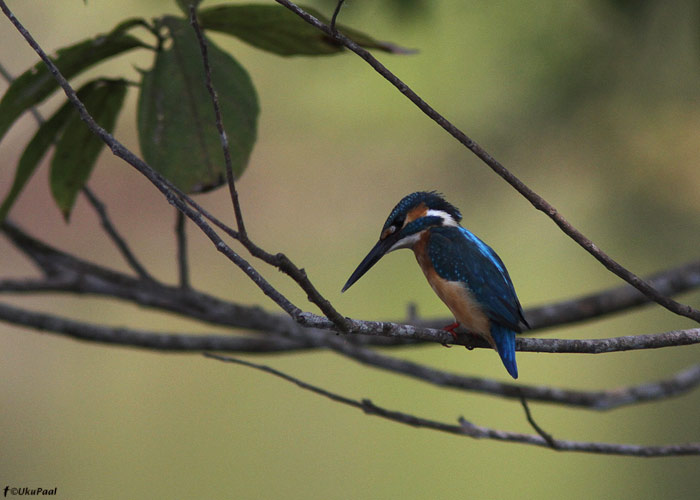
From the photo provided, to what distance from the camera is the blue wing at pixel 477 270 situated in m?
0.94

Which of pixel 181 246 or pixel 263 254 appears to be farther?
pixel 181 246

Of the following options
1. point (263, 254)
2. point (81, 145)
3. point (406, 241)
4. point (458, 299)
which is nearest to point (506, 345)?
point (458, 299)

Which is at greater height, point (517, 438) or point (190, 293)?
point (190, 293)

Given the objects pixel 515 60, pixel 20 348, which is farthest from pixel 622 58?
pixel 20 348

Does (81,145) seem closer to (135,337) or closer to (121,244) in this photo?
(121,244)

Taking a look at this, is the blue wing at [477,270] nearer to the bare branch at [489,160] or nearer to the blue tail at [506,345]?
the blue tail at [506,345]

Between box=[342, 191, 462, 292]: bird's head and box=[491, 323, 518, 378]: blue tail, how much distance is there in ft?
0.57

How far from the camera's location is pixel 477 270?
100 centimetres

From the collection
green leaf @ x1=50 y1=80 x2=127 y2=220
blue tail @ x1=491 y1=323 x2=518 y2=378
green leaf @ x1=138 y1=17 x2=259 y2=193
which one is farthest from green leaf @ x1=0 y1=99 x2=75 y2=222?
blue tail @ x1=491 y1=323 x2=518 y2=378

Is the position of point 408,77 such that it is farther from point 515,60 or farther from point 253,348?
point 253,348

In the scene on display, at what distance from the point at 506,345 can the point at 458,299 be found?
10 cm

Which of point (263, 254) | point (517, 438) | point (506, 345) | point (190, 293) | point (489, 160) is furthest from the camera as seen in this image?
point (190, 293)

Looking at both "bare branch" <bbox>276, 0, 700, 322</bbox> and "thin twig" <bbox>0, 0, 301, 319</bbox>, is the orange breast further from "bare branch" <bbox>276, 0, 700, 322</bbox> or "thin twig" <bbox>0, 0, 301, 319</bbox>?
"thin twig" <bbox>0, 0, 301, 319</bbox>

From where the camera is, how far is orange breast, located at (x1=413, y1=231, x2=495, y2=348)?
3.16 ft
